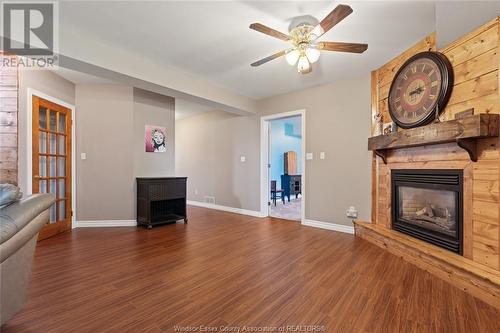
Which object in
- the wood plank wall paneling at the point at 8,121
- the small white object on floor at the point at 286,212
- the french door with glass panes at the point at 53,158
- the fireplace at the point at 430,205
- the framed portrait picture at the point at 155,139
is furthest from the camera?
the small white object on floor at the point at 286,212

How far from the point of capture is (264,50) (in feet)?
8.98

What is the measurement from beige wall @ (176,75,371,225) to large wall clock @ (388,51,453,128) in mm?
628

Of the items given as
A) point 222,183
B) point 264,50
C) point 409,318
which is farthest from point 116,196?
point 409,318

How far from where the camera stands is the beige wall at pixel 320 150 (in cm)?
352

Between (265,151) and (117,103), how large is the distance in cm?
287

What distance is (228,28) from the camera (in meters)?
2.31

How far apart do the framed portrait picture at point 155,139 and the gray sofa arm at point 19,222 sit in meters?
2.86

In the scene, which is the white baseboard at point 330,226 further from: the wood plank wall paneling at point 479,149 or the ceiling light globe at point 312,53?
the ceiling light globe at point 312,53

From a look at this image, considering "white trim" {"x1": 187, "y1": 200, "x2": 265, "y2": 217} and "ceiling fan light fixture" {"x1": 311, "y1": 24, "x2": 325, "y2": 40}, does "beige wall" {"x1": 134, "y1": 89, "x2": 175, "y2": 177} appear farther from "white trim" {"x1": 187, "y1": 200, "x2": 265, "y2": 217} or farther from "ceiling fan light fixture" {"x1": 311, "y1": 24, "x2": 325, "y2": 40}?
"ceiling fan light fixture" {"x1": 311, "y1": 24, "x2": 325, "y2": 40}

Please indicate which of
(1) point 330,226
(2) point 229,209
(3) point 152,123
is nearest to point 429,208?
(1) point 330,226

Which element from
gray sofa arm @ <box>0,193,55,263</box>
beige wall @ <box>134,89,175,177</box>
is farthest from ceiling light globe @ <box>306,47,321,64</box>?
beige wall @ <box>134,89,175,177</box>

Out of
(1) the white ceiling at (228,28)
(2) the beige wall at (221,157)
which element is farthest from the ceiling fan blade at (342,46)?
(2) the beige wall at (221,157)

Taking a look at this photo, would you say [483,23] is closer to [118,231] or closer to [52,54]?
[52,54]

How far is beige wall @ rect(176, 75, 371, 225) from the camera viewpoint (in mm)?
3523
